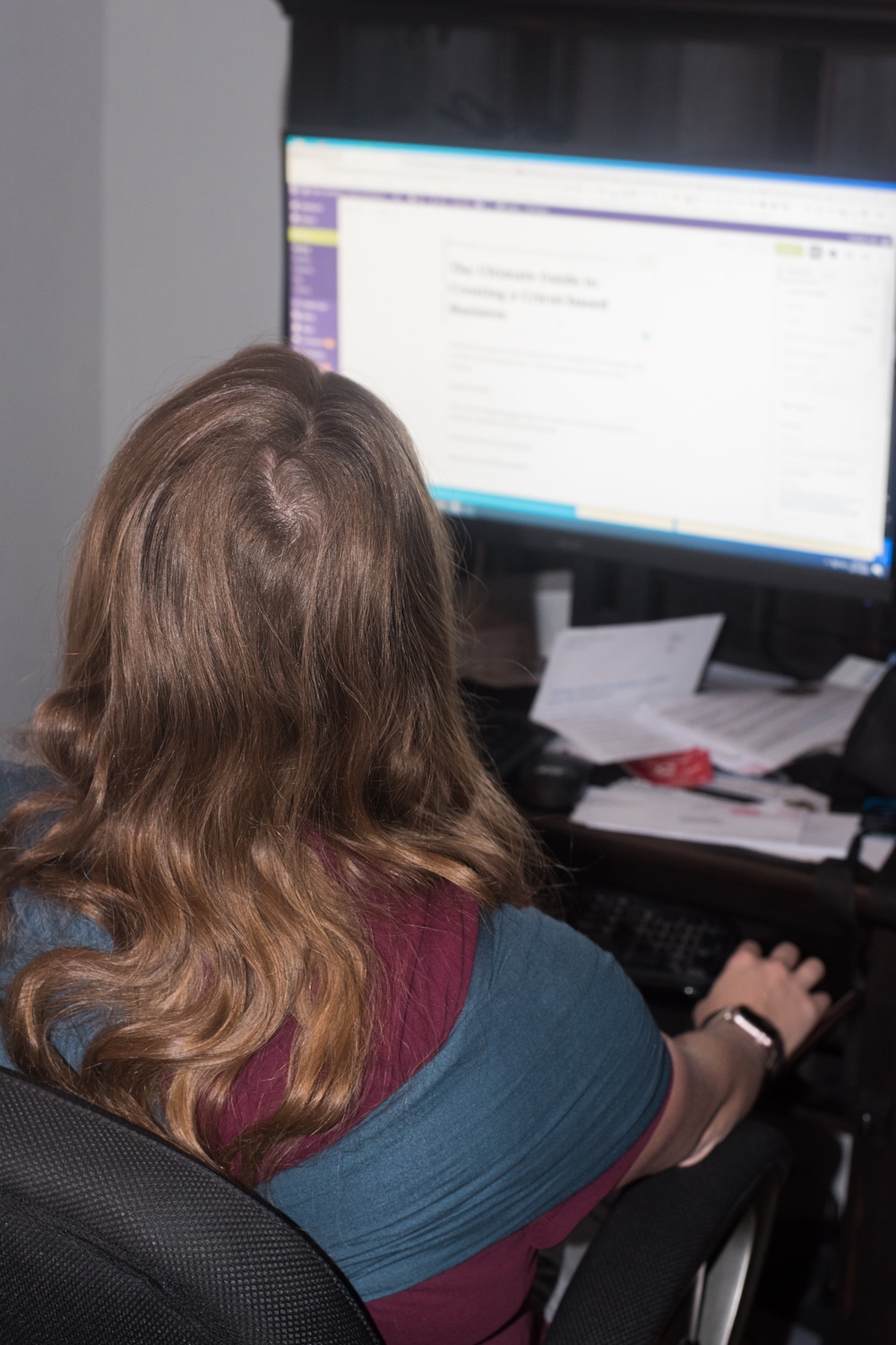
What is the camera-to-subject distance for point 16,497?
157 centimetres

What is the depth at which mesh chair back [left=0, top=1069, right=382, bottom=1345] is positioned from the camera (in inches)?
18.1

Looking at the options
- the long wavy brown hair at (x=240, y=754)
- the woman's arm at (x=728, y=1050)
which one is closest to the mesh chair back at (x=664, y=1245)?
the woman's arm at (x=728, y=1050)

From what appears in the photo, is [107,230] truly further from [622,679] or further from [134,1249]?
[134,1249]

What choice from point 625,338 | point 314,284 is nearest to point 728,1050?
point 625,338

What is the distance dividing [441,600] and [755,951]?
1.65 feet

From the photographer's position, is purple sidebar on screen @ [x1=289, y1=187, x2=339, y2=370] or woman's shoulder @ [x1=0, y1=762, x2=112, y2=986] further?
purple sidebar on screen @ [x1=289, y1=187, x2=339, y2=370]

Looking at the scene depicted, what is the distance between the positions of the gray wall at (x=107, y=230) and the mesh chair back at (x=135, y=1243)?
110 centimetres

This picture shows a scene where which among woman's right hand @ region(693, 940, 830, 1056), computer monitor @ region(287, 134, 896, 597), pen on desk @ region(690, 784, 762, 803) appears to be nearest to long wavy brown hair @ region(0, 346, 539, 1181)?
woman's right hand @ region(693, 940, 830, 1056)

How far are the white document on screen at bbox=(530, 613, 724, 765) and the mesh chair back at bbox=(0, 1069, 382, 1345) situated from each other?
812mm

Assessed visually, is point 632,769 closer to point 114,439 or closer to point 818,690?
point 818,690

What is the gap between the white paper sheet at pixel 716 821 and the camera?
107 cm

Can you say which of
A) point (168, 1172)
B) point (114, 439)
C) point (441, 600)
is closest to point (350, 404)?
point (441, 600)

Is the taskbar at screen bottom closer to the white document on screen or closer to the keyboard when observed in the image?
the white document on screen

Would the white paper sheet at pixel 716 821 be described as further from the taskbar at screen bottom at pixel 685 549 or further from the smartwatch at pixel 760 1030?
the taskbar at screen bottom at pixel 685 549
